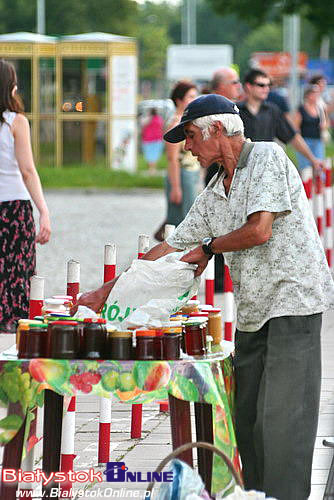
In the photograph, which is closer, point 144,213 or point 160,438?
point 160,438

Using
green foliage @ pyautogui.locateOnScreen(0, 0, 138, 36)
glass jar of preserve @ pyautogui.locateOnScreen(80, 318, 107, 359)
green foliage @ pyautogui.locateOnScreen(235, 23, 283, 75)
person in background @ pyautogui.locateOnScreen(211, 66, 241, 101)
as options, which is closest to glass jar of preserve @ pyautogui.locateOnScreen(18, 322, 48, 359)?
glass jar of preserve @ pyautogui.locateOnScreen(80, 318, 107, 359)

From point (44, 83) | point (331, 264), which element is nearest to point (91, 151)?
point (44, 83)

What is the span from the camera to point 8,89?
874 centimetres

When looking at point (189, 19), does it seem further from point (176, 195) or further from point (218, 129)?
point (218, 129)

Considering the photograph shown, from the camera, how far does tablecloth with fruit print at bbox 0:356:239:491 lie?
4844 millimetres

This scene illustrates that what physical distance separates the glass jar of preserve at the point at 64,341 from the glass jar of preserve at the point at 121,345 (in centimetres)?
13

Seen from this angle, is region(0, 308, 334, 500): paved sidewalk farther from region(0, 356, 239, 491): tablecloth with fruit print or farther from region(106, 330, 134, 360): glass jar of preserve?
region(106, 330, 134, 360): glass jar of preserve

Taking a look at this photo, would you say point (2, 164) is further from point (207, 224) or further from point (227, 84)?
point (207, 224)

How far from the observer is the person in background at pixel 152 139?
34.4 m

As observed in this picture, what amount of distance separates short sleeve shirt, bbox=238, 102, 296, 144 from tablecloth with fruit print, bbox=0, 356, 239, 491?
21.2 feet

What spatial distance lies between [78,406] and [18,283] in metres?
1.74

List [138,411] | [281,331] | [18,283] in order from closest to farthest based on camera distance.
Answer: [281,331], [138,411], [18,283]

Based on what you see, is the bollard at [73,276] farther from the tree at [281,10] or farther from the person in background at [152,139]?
the person in background at [152,139]

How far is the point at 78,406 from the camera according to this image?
7812 mm
